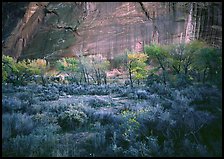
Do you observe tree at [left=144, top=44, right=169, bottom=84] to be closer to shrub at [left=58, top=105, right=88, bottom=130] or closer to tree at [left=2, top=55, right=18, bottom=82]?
shrub at [left=58, top=105, right=88, bottom=130]

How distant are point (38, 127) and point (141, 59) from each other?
3.24 m

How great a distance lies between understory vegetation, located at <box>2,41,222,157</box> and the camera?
18.8ft

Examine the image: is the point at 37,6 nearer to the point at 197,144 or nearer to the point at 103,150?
the point at 103,150

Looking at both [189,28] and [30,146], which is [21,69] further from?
[189,28]

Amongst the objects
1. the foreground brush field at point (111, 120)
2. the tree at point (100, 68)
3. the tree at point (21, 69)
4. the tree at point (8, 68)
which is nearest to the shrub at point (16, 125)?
the foreground brush field at point (111, 120)

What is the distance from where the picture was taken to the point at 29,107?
22.1ft

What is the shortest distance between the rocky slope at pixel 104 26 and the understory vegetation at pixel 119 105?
0.36m

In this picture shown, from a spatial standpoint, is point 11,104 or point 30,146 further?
point 11,104

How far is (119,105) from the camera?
726 cm

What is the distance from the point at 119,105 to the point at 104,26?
235 centimetres

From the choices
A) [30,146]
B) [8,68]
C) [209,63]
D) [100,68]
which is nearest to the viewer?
[30,146]

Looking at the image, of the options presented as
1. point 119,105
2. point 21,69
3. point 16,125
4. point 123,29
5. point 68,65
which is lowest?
point 16,125

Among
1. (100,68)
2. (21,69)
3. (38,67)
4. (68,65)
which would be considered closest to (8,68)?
(21,69)

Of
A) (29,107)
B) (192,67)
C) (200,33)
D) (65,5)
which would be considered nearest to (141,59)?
(192,67)
